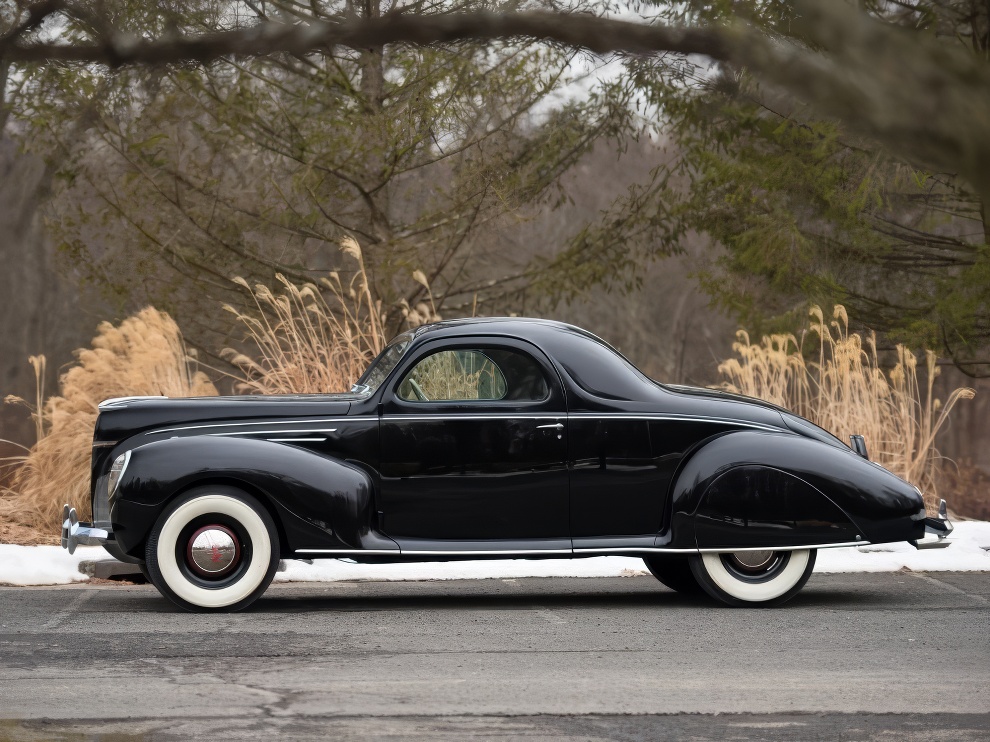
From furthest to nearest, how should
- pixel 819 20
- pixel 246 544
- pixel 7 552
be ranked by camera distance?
pixel 7 552, pixel 246 544, pixel 819 20

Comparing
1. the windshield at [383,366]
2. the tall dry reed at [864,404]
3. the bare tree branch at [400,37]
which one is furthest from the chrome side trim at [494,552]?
the bare tree branch at [400,37]

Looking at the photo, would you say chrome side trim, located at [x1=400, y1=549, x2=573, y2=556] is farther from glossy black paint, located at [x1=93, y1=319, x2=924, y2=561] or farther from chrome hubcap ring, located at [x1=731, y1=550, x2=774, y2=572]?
chrome hubcap ring, located at [x1=731, y1=550, x2=774, y2=572]

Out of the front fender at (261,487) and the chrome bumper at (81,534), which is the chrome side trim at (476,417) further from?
the chrome bumper at (81,534)

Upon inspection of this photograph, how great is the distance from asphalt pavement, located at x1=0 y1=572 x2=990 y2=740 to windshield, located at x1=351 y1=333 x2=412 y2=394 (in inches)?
50.5

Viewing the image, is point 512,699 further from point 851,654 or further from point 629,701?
point 851,654

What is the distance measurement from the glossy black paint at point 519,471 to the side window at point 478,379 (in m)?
0.07

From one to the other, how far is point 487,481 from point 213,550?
5.07ft

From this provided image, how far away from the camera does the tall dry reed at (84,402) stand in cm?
1090

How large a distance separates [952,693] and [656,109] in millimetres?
12506

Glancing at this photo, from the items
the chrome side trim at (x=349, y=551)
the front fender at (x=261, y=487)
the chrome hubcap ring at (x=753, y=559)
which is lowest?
the chrome hubcap ring at (x=753, y=559)

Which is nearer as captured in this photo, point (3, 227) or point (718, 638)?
point (718, 638)

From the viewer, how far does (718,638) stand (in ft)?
21.7

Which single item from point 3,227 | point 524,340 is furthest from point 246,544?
point 3,227

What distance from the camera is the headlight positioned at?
737cm
